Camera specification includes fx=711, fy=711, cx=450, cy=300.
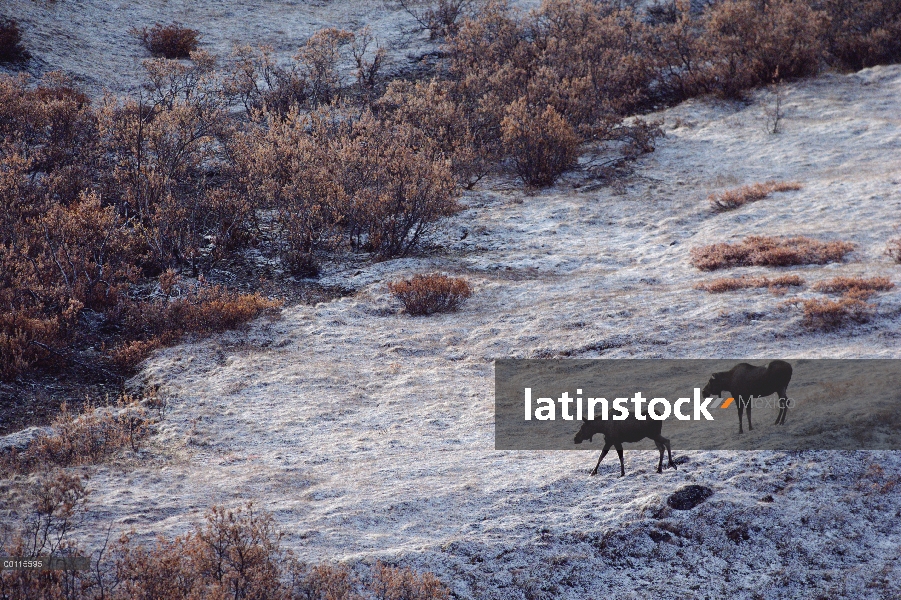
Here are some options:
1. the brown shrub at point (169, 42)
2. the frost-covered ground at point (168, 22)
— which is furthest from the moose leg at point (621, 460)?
the brown shrub at point (169, 42)

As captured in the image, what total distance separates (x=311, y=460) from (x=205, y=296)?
4.75 meters

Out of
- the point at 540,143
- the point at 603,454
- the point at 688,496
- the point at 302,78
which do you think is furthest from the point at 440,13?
the point at 688,496

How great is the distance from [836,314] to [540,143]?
8.97 meters


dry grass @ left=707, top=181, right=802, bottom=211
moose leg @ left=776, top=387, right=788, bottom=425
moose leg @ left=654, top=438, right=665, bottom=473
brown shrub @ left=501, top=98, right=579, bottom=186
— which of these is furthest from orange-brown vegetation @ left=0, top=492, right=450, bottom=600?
brown shrub @ left=501, top=98, right=579, bottom=186

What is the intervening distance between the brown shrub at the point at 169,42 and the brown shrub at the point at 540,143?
1085 cm

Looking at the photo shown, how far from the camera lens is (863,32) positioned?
22562 mm

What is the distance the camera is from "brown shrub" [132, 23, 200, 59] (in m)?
21.6

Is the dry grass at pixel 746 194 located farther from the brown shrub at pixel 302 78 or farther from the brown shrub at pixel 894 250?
the brown shrub at pixel 302 78

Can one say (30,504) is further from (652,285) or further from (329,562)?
(652,285)

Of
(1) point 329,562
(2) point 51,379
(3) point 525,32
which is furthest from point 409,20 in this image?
(1) point 329,562

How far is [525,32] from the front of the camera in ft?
74.6

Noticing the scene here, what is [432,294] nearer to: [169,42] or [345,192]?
[345,192]

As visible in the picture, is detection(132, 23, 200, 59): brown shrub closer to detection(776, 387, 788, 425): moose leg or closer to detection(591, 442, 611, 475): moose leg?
detection(591, 442, 611, 475): moose leg

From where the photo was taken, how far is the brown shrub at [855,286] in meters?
9.37
